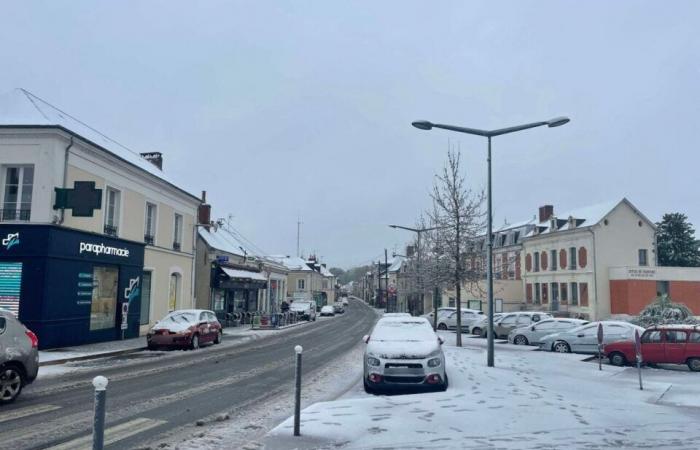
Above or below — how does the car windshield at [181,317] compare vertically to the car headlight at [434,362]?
above

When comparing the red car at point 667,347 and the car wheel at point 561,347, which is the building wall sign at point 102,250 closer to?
the car wheel at point 561,347

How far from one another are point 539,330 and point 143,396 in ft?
62.5

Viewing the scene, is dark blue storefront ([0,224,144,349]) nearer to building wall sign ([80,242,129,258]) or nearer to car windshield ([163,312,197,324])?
building wall sign ([80,242,129,258])

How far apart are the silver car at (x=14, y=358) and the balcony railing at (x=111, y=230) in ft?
44.5

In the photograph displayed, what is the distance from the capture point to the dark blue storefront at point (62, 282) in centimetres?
1877

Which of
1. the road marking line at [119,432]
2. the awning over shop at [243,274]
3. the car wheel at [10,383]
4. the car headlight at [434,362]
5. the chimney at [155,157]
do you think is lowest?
the road marking line at [119,432]

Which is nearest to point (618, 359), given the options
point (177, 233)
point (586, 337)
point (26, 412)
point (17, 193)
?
point (586, 337)

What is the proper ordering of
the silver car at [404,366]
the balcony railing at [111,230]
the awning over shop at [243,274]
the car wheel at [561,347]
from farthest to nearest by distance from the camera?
the awning over shop at [243,274] < the balcony railing at [111,230] < the car wheel at [561,347] < the silver car at [404,366]

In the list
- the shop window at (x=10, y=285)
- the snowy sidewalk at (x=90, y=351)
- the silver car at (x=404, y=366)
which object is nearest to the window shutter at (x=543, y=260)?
the snowy sidewalk at (x=90, y=351)

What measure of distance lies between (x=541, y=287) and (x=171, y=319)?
41.0 meters

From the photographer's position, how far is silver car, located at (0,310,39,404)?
31.5 ft

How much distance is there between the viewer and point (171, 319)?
21938 millimetres

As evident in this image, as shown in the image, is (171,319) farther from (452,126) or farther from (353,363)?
(452,126)

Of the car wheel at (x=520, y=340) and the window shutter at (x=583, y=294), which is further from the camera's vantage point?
the window shutter at (x=583, y=294)
